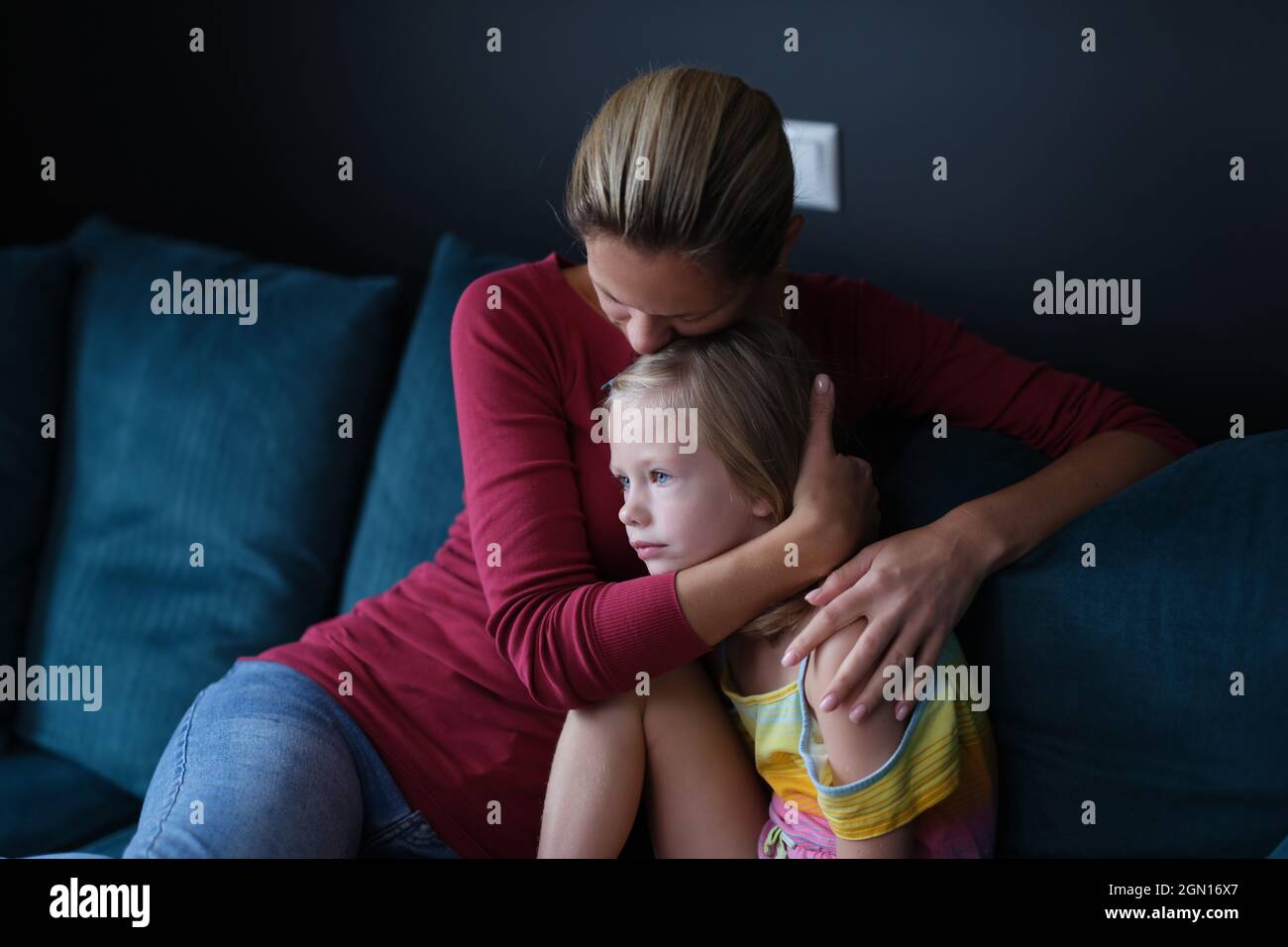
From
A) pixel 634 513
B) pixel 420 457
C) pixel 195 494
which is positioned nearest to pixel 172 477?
pixel 195 494

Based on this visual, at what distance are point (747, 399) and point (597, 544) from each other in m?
0.24

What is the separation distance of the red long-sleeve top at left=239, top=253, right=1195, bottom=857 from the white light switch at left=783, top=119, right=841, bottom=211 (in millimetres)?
307

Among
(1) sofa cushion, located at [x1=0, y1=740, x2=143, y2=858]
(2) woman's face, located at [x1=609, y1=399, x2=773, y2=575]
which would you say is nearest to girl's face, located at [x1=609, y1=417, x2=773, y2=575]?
(2) woman's face, located at [x1=609, y1=399, x2=773, y2=575]

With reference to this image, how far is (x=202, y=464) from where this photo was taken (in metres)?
1.93

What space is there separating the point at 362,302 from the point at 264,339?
0.49 ft

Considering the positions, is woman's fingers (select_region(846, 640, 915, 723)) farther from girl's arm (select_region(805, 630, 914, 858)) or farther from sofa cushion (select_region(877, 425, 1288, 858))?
sofa cushion (select_region(877, 425, 1288, 858))

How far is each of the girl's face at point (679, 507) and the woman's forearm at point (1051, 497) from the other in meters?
0.20

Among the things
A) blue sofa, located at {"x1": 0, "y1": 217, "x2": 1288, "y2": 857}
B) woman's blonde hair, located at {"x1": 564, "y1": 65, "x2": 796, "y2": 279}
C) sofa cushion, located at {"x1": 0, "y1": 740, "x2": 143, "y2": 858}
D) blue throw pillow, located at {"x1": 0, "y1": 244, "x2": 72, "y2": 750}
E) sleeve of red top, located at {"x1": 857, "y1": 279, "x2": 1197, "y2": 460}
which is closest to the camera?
woman's blonde hair, located at {"x1": 564, "y1": 65, "x2": 796, "y2": 279}

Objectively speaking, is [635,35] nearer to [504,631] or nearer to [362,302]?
[362,302]

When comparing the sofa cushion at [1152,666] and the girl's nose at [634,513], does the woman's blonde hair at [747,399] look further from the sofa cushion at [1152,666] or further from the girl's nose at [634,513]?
the sofa cushion at [1152,666]

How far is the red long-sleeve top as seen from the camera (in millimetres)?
1332

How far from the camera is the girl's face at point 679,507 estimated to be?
51.1 inches

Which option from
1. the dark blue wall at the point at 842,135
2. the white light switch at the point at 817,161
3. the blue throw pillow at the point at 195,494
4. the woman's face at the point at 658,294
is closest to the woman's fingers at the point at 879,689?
the woman's face at the point at 658,294
